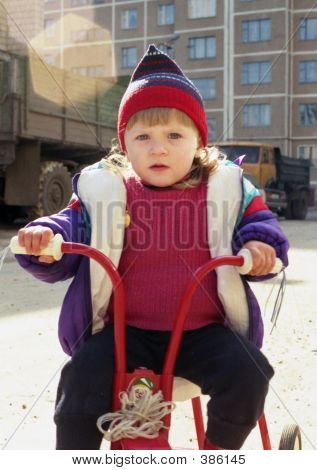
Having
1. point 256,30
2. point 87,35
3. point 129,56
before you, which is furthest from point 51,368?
point 129,56

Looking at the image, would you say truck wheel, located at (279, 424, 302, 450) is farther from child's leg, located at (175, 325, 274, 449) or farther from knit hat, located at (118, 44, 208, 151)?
knit hat, located at (118, 44, 208, 151)

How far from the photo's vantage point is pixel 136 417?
68.3 inches

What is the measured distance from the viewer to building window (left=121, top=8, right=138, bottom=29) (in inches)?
1505

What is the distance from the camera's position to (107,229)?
6.74 ft

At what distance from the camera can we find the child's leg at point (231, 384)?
1822 mm

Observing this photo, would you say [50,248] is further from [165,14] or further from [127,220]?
[165,14]

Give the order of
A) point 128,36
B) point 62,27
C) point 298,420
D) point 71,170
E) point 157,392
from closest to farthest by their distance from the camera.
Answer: point 157,392, point 298,420, point 71,170, point 62,27, point 128,36

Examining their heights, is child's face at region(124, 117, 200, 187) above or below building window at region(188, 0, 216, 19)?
below

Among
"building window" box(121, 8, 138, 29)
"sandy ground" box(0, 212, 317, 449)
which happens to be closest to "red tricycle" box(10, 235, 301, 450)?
"sandy ground" box(0, 212, 317, 449)

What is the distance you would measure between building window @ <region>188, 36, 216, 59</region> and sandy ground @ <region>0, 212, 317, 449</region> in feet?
111

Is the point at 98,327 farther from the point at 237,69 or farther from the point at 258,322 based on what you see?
the point at 237,69

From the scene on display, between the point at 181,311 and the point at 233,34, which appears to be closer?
the point at 181,311

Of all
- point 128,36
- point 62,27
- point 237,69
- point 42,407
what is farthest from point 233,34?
point 42,407

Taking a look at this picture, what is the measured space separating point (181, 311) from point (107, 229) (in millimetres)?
380
